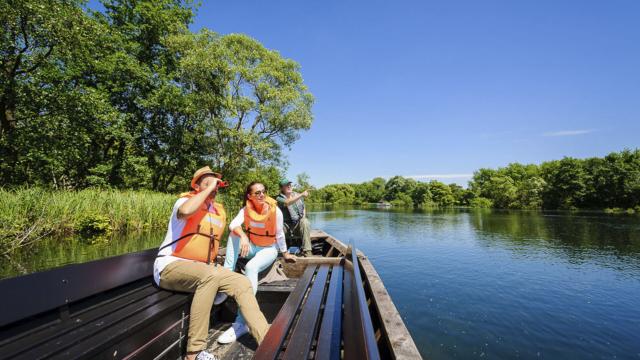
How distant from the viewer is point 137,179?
797 inches

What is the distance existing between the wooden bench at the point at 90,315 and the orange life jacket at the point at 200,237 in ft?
1.24

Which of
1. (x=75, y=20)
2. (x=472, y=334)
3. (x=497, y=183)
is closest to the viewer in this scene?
(x=472, y=334)

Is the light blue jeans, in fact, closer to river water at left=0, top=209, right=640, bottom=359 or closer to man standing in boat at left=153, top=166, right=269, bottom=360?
man standing in boat at left=153, top=166, right=269, bottom=360

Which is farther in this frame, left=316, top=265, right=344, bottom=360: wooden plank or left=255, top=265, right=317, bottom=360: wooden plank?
left=316, top=265, right=344, bottom=360: wooden plank

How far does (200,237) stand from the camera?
2.89m

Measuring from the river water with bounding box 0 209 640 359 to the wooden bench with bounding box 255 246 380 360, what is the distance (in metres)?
2.86

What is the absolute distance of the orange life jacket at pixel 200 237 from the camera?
9.21 ft

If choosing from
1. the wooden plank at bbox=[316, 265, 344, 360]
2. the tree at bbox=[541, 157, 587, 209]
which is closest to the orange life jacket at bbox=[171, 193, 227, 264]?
the wooden plank at bbox=[316, 265, 344, 360]

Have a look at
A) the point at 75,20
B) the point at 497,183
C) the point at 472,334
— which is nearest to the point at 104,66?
the point at 75,20

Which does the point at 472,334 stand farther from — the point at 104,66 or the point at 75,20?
the point at 104,66

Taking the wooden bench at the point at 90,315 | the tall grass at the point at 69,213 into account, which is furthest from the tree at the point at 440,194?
the wooden bench at the point at 90,315

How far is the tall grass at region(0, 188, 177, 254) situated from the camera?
8.23 m

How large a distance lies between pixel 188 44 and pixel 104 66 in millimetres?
5598

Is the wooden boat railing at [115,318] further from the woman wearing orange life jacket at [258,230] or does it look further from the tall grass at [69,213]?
the tall grass at [69,213]
